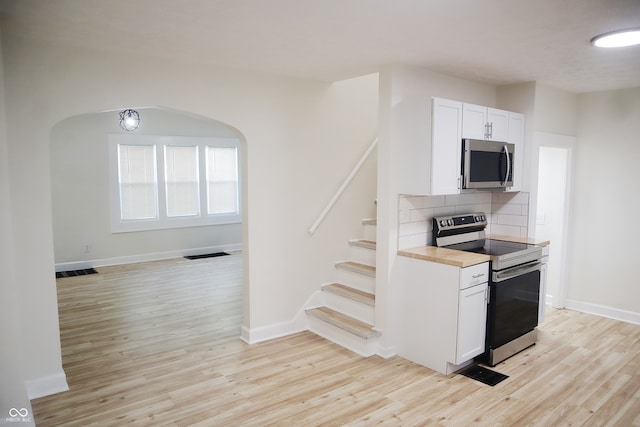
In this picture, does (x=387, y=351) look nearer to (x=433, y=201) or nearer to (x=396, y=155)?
(x=433, y=201)

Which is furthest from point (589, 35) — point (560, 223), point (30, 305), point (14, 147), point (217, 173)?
point (217, 173)

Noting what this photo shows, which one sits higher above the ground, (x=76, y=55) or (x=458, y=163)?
(x=76, y=55)

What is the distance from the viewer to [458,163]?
3580 mm

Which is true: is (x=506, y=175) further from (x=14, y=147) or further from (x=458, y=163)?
(x=14, y=147)

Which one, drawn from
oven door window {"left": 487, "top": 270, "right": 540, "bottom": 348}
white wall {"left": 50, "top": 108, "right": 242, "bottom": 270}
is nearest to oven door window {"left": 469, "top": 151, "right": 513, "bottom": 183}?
oven door window {"left": 487, "top": 270, "right": 540, "bottom": 348}

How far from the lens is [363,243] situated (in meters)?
4.52

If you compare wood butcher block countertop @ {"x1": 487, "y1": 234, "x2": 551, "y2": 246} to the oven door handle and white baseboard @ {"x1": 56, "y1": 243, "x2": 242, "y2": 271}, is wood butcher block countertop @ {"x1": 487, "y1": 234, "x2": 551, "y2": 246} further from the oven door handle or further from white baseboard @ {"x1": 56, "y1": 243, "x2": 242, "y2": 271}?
white baseboard @ {"x1": 56, "y1": 243, "x2": 242, "y2": 271}

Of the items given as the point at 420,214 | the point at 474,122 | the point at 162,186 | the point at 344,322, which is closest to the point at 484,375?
the point at 344,322

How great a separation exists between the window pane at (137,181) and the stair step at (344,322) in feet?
14.7

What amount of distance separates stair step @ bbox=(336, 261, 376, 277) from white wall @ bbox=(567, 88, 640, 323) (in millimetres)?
2525

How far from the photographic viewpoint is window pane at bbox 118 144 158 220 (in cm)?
727

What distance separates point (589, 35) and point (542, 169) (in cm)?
265

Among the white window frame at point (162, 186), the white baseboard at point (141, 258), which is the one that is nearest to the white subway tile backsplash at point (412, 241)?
the white window frame at point (162, 186)

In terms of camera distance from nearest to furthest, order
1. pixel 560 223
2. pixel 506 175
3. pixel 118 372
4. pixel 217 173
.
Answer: pixel 118 372 < pixel 506 175 < pixel 560 223 < pixel 217 173
